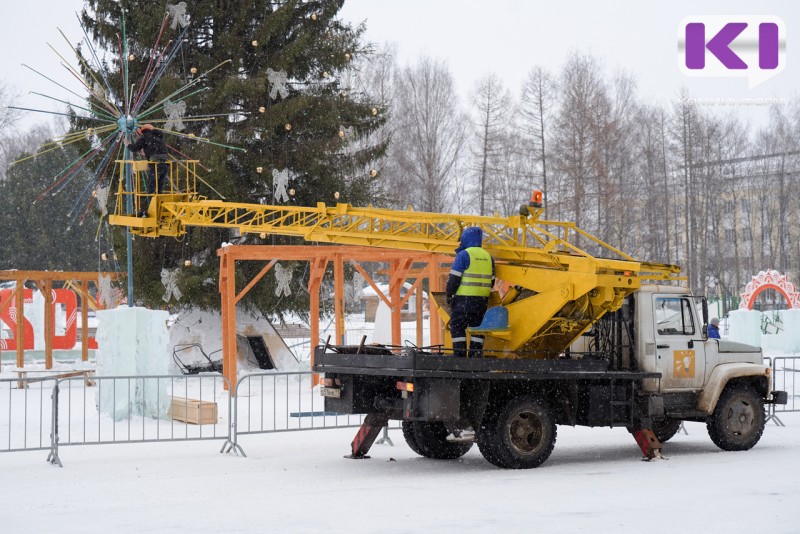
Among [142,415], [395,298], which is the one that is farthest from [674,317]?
[395,298]

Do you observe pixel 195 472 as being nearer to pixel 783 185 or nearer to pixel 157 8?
pixel 157 8

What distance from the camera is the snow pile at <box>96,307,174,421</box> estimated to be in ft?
59.9

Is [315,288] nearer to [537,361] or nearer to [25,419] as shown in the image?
[25,419]

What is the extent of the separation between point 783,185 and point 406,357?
166 feet

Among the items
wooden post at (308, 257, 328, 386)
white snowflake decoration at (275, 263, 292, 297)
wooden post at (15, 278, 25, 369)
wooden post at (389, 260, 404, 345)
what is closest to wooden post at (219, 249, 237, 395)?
wooden post at (308, 257, 328, 386)

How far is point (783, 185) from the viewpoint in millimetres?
57781

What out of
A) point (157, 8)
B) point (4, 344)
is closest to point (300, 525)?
point (157, 8)

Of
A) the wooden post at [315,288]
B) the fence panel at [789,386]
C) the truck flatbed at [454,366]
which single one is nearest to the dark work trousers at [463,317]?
the truck flatbed at [454,366]

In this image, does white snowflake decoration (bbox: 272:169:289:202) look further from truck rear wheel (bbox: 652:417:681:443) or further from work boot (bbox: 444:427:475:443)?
work boot (bbox: 444:427:475:443)

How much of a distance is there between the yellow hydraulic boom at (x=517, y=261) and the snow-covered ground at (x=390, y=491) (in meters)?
1.64

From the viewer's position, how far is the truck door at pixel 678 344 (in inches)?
541

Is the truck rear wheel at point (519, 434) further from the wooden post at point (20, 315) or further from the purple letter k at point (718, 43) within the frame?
the wooden post at point (20, 315)

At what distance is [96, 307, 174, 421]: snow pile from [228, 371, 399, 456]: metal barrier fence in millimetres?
1586

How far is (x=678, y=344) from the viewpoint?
13.9 m
